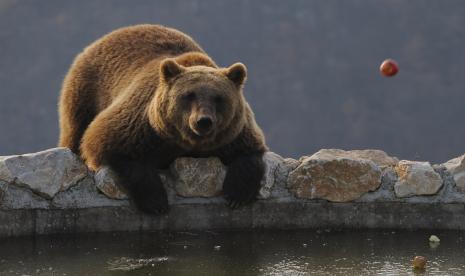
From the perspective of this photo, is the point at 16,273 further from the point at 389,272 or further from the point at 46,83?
the point at 46,83

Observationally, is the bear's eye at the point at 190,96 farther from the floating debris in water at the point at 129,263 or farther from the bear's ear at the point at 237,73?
the floating debris in water at the point at 129,263

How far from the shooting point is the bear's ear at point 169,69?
7742 millimetres

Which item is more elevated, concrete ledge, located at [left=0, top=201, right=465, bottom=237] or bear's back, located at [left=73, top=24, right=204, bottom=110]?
bear's back, located at [left=73, top=24, right=204, bottom=110]

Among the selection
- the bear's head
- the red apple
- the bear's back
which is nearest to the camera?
the bear's head

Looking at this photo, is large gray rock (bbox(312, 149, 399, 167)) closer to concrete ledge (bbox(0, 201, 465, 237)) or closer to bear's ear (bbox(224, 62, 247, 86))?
concrete ledge (bbox(0, 201, 465, 237))

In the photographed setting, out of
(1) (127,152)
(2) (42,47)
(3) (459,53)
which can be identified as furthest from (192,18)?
(1) (127,152)

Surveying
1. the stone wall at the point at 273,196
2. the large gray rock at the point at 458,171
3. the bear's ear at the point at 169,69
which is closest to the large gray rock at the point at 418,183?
the stone wall at the point at 273,196

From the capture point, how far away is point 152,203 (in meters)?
7.20

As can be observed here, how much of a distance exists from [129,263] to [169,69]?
1.77m

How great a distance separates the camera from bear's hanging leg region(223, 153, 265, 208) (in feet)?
24.0

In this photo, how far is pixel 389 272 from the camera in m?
6.20

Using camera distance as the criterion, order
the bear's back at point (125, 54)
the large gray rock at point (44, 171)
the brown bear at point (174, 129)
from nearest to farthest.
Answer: the large gray rock at point (44, 171) → the brown bear at point (174, 129) → the bear's back at point (125, 54)

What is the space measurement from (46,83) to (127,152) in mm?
63041

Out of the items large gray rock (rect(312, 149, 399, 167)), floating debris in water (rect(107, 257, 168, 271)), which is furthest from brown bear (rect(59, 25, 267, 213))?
floating debris in water (rect(107, 257, 168, 271))
